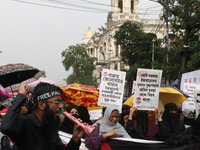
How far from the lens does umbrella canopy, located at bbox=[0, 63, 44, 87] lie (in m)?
2.98

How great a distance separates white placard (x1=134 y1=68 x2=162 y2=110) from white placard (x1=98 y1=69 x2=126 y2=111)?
1.37 feet

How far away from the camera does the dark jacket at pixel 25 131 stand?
1.80m

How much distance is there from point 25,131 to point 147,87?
126 inches

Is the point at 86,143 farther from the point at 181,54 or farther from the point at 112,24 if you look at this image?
the point at 112,24

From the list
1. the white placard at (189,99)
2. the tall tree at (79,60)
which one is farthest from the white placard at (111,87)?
the tall tree at (79,60)

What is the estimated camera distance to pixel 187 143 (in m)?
3.76

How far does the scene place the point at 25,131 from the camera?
1.95 metres

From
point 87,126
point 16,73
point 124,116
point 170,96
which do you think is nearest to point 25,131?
point 87,126

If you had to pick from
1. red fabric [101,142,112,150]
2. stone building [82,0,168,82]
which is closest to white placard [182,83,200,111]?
red fabric [101,142,112,150]

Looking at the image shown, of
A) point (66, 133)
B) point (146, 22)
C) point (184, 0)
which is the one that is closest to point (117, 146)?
point (66, 133)

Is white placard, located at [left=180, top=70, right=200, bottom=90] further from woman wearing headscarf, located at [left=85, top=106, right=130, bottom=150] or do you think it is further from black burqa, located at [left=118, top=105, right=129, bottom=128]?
woman wearing headscarf, located at [left=85, top=106, right=130, bottom=150]

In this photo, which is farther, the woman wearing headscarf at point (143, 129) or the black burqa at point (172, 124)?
the black burqa at point (172, 124)

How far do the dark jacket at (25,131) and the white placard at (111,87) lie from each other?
3.00 meters

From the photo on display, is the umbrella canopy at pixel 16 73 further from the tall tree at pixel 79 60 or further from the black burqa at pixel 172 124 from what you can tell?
the tall tree at pixel 79 60
